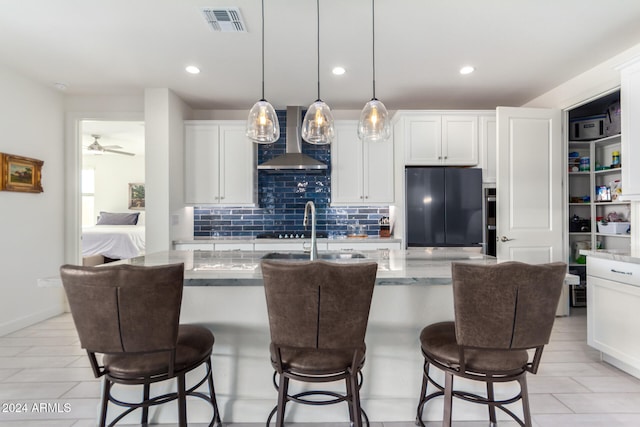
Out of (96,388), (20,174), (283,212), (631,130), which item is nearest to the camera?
(96,388)

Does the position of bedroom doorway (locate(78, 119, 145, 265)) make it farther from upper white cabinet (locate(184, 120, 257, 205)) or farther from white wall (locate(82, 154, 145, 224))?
upper white cabinet (locate(184, 120, 257, 205))

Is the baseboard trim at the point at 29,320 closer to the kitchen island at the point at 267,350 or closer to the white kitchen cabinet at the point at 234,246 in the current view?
the white kitchen cabinet at the point at 234,246

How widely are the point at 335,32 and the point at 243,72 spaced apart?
3.75ft

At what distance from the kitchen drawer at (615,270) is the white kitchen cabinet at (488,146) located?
1.44 meters

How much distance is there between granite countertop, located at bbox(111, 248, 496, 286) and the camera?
5.02 feet

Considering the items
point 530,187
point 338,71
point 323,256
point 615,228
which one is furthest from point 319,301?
point 615,228

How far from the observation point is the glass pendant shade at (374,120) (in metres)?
2.10

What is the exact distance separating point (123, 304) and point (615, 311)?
3185 millimetres

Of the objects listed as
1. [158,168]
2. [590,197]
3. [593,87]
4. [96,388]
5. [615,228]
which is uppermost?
[593,87]

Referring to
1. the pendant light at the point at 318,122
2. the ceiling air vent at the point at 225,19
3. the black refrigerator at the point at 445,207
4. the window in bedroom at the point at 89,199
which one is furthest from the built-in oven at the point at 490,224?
the window in bedroom at the point at 89,199

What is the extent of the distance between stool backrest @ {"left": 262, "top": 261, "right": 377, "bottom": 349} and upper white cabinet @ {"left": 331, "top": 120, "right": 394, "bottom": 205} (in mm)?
2907

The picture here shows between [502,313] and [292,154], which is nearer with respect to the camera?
[502,313]

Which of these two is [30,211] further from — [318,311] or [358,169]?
[318,311]

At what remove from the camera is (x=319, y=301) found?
4.24 ft
